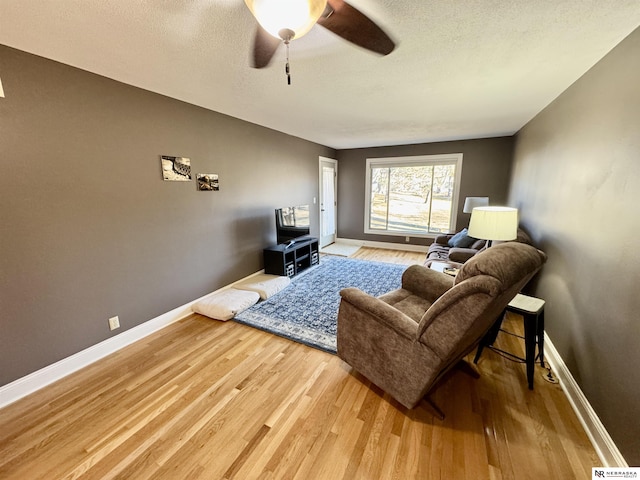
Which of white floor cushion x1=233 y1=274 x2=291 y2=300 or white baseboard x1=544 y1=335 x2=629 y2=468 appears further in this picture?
white floor cushion x1=233 y1=274 x2=291 y2=300

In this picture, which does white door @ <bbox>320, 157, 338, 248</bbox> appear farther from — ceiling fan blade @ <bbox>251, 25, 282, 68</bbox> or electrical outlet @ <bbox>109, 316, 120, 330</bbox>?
electrical outlet @ <bbox>109, 316, 120, 330</bbox>

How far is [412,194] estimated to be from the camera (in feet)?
19.0

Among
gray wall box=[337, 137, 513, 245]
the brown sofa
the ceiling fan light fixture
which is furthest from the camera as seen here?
gray wall box=[337, 137, 513, 245]

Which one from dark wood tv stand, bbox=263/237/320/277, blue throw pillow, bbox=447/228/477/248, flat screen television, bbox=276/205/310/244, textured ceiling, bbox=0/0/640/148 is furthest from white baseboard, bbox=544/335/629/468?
flat screen television, bbox=276/205/310/244

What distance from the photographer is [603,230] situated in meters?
1.58

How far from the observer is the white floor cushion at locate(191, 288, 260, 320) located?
2.84 meters

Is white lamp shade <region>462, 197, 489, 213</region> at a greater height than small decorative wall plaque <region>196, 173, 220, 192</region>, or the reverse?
small decorative wall plaque <region>196, 173, 220, 192</region>

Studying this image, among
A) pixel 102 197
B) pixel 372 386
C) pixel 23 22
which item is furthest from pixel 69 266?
pixel 372 386

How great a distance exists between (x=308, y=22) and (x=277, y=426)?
215cm

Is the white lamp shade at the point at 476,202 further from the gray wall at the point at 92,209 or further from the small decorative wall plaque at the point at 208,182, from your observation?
the small decorative wall plaque at the point at 208,182

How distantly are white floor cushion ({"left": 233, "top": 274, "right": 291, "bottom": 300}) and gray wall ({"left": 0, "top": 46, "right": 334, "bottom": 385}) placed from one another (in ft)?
1.34

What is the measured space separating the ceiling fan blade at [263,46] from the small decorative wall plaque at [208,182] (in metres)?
1.65

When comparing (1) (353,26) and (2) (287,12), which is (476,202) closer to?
(1) (353,26)

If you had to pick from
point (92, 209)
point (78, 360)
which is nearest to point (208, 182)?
point (92, 209)
